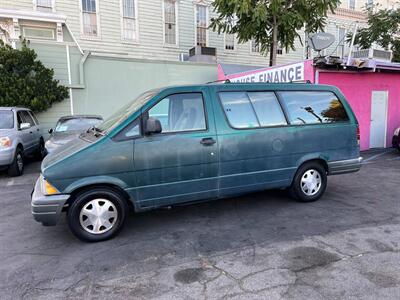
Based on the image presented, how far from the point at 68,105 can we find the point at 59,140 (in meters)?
4.76

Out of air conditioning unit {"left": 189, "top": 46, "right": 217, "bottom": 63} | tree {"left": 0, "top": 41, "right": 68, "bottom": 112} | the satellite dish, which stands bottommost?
tree {"left": 0, "top": 41, "right": 68, "bottom": 112}

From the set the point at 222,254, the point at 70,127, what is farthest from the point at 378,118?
the point at 70,127

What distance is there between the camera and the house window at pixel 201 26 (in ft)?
54.6

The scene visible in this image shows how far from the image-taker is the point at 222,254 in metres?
3.52

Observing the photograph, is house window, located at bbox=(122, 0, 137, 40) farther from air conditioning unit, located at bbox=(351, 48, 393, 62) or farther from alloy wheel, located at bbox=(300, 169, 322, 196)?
alloy wheel, located at bbox=(300, 169, 322, 196)

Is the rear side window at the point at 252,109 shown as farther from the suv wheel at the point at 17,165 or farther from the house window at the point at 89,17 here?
the house window at the point at 89,17

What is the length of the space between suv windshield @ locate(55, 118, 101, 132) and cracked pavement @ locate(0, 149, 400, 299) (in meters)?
3.82

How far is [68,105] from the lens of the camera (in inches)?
471

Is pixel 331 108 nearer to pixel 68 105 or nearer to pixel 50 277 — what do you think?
pixel 50 277

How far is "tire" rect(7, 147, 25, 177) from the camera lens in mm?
7629

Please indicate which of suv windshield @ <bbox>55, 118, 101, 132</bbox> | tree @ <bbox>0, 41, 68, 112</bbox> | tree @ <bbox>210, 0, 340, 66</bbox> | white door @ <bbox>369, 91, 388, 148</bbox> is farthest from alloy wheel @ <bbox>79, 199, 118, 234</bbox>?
white door @ <bbox>369, 91, 388, 148</bbox>

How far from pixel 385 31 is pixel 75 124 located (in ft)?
50.6

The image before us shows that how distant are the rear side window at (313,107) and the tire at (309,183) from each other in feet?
2.46

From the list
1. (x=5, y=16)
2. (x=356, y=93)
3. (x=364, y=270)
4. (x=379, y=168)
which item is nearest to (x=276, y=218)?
(x=364, y=270)
